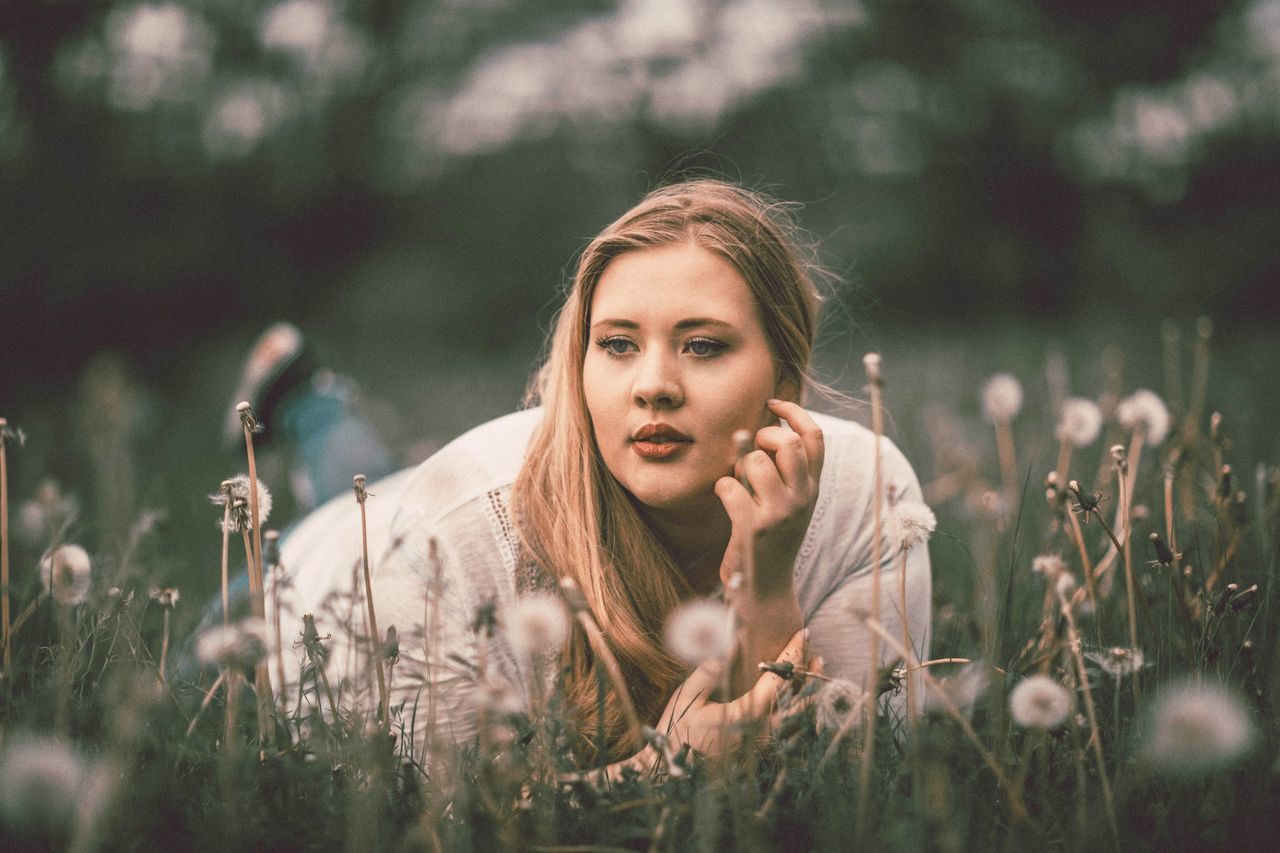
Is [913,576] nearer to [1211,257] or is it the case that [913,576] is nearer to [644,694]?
[644,694]

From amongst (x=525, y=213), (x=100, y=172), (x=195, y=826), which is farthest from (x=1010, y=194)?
(x=195, y=826)

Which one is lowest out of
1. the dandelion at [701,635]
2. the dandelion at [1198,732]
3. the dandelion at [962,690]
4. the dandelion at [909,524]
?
the dandelion at [1198,732]

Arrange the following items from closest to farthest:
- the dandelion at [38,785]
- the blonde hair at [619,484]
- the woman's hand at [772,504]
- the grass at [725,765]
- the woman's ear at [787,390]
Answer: the dandelion at [38,785], the grass at [725,765], the woman's hand at [772,504], the blonde hair at [619,484], the woman's ear at [787,390]

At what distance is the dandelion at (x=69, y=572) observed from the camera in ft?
5.76

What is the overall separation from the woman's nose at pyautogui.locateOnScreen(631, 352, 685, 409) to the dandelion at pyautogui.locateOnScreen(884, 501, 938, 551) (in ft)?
1.64

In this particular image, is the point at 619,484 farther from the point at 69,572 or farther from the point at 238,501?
the point at 69,572

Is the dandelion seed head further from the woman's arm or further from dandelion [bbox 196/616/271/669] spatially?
dandelion [bbox 196/616/271/669]

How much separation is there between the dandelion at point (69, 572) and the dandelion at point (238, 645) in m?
0.44

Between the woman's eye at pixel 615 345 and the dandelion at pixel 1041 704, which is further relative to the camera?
the woman's eye at pixel 615 345

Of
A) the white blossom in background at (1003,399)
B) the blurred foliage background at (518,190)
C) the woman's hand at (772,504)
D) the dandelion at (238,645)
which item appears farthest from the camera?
the blurred foliage background at (518,190)

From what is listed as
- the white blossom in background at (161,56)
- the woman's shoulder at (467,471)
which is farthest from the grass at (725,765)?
the white blossom in background at (161,56)

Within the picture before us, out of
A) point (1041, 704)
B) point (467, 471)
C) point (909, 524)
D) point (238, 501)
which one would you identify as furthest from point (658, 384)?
point (1041, 704)

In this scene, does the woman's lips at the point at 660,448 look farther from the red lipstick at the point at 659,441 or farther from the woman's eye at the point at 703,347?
the woman's eye at the point at 703,347

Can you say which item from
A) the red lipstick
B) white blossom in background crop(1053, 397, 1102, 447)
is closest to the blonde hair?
the red lipstick
